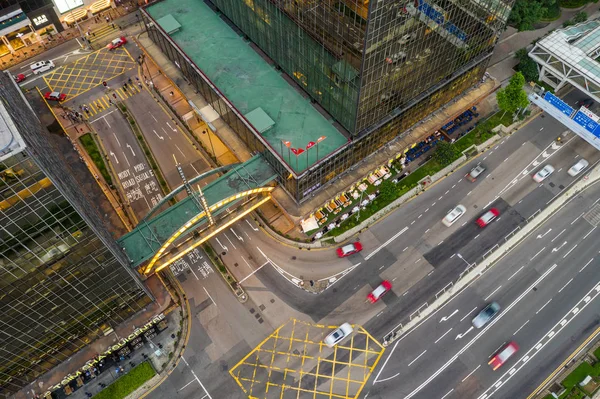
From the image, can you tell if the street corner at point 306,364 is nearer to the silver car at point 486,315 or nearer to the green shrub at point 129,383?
the green shrub at point 129,383

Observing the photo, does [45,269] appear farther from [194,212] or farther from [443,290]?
[443,290]

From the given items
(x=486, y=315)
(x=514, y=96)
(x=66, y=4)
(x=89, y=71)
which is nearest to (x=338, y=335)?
(x=486, y=315)

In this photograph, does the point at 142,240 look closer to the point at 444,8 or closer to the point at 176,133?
the point at 176,133

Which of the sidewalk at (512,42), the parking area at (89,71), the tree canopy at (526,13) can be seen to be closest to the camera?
the tree canopy at (526,13)

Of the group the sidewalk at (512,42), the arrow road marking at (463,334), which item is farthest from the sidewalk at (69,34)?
the arrow road marking at (463,334)

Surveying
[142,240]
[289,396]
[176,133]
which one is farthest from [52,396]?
[176,133]

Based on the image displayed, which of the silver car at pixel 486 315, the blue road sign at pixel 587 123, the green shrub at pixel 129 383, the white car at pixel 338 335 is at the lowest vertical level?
the green shrub at pixel 129 383

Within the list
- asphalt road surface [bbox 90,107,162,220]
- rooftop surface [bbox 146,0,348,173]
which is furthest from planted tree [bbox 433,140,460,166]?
asphalt road surface [bbox 90,107,162,220]
